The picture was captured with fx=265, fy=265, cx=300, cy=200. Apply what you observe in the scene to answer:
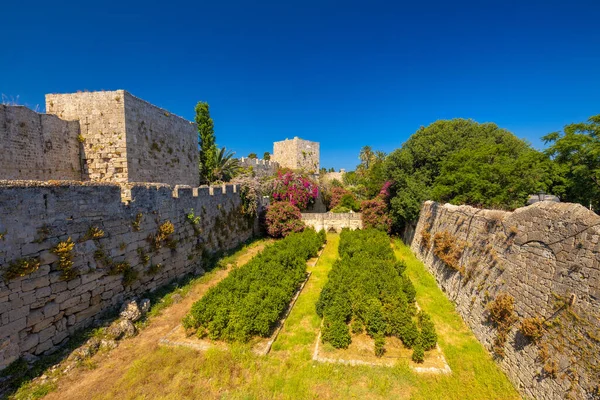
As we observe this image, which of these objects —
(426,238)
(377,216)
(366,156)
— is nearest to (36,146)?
(426,238)

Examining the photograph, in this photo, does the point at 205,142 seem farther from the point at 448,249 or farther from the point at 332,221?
the point at 448,249

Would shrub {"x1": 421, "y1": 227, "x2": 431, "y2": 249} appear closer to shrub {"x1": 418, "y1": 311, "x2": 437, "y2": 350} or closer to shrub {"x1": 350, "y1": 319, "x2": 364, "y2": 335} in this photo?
shrub {"x1": 418, "y1": 311, "x2": 437, "y2": 350}

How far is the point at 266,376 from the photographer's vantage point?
5.53m

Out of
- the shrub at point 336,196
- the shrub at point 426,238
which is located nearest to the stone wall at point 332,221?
the shrub at point 336,196

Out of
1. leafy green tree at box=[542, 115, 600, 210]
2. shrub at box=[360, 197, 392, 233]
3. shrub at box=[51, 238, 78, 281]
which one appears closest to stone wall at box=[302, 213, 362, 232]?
shrub at box=[360, 197, 392, 233]

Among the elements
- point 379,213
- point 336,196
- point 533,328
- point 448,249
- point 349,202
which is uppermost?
point 336,196

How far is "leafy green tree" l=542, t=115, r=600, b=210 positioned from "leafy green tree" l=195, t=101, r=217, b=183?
68.4 feet

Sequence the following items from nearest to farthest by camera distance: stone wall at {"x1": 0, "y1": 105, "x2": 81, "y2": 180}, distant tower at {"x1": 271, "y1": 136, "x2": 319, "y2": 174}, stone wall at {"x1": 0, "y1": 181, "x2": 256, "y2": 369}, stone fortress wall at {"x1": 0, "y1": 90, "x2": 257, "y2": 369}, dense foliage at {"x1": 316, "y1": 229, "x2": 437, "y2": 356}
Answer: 1. stone wall at {"x1": 0, "y1": 181, "x2": 256, "y2": 369}
2. stone fortress wall at {"x1": 0, "y1": 90, "x2": 257, "y2": 369}
3. dense foliage at {"x1": 316, "y1": 229, "x2": 437, "y2": 356}
4. stone wall at {"x1": 0, "y1": 105, "x2": 81, "y2": 180}
5. distant tower at {"x1": 271, "y1": 136, "x2": 319, "y2": 174}

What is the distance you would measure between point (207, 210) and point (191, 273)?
3111 millimetres

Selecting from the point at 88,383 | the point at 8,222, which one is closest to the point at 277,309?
the point at 88,383

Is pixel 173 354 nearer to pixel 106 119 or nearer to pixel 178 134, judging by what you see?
pixel 106 119

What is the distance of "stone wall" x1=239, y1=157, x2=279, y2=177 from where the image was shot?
87.4 feet

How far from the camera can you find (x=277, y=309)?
7.30m

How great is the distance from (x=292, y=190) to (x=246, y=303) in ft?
49.1
